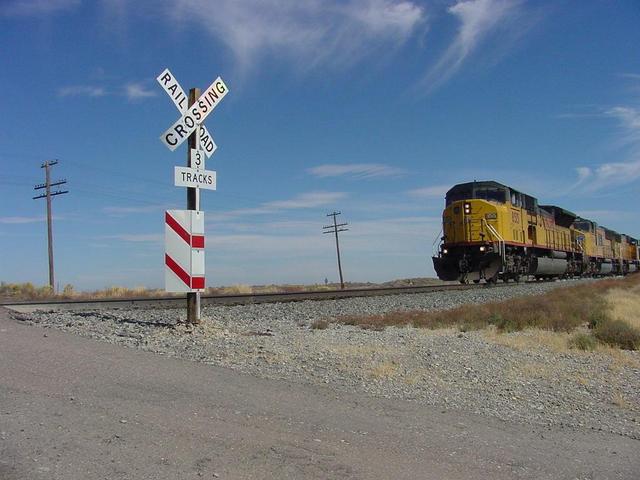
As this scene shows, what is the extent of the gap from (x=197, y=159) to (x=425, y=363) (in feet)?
15.4

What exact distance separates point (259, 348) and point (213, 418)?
114 inches

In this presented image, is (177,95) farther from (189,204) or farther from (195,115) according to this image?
(189,204)

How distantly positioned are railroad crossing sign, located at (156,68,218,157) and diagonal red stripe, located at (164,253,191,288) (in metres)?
1.83

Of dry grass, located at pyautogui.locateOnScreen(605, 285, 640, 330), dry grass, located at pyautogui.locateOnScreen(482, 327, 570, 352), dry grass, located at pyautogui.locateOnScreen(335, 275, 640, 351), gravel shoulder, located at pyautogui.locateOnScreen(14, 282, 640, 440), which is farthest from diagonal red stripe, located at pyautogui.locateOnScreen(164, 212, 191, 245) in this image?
dry grass, located at pyautogui.locateOnScreen(605, 285, 640, 330)

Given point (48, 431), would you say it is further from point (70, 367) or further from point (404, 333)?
point (404, 333)

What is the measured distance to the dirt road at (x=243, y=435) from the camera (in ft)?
12.6

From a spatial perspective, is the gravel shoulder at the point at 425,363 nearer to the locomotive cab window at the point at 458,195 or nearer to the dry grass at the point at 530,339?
the dry grass at the point at 530,339

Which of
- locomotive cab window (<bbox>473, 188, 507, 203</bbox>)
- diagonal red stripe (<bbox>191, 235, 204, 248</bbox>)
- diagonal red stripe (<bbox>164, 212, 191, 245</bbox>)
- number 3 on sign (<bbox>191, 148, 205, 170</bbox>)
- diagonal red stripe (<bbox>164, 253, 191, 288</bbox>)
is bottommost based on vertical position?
diagonal red stripe (<bbox>164, 253, 191, 288</bbox>)

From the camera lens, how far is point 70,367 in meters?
6.06

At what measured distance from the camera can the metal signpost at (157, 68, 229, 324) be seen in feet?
28.7

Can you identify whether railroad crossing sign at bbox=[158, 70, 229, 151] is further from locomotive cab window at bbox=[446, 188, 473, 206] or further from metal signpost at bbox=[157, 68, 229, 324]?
locomotive cab window at bbox=[446, 188, 473, 206]

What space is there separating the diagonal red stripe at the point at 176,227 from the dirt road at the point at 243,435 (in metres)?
2.99

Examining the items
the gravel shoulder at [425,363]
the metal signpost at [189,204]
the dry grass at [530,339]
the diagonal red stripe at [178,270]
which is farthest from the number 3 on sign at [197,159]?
the dry grass at [530,339]

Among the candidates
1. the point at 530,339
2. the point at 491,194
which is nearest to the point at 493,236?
the point at 491,194
